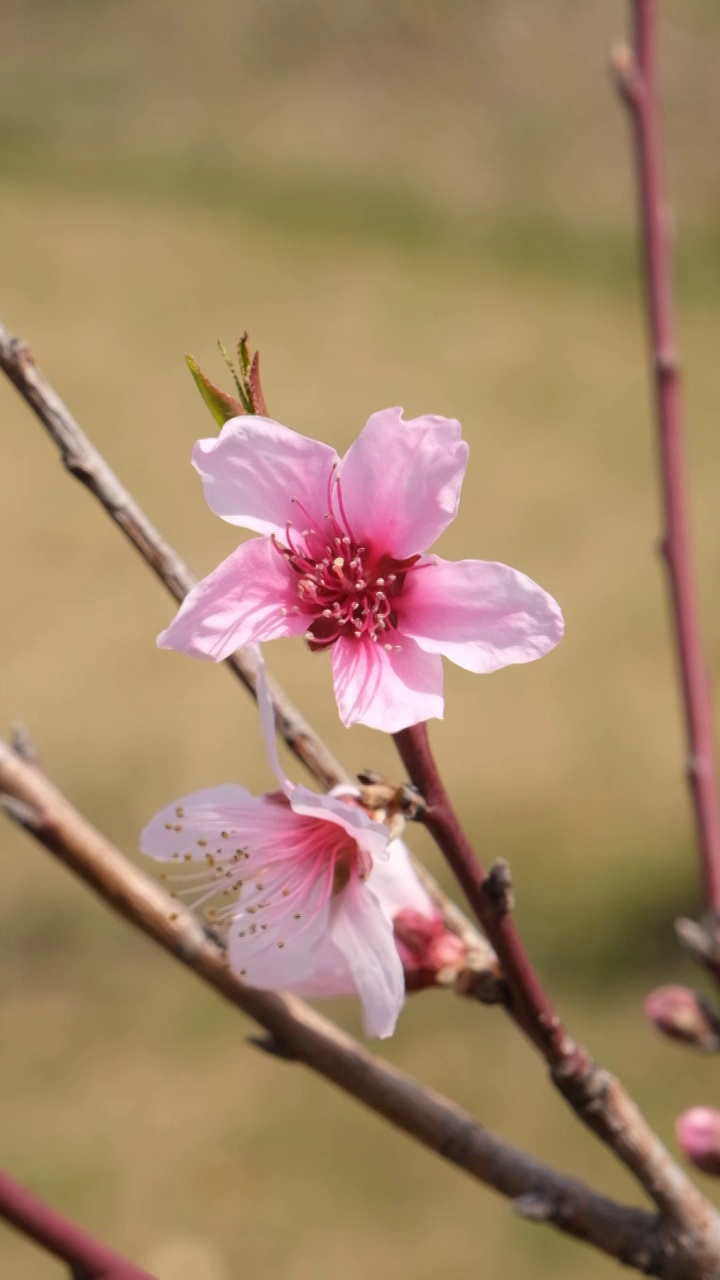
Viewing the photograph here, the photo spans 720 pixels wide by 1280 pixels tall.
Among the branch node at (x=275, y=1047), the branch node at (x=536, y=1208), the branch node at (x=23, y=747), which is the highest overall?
the branch node at (x=23, y=747)

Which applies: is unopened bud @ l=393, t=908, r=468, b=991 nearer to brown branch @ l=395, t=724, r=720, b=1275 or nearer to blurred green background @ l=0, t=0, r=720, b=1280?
brown branch @ l=395, t=724, r=720, b=1275

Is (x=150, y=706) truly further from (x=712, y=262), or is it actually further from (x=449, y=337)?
(x=712, y=262)

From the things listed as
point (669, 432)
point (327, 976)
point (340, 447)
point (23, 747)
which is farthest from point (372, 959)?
point (340, 447)

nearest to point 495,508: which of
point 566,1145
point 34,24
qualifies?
point 566,1145

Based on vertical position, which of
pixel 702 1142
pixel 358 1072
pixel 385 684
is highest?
pixel 385 684

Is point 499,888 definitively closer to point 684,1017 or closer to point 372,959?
point 372,959

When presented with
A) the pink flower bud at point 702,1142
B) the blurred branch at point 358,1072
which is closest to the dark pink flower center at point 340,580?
the blurred branch at point 358,1072

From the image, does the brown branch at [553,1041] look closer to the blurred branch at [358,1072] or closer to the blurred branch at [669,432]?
the blurred branch at [358,1072]
